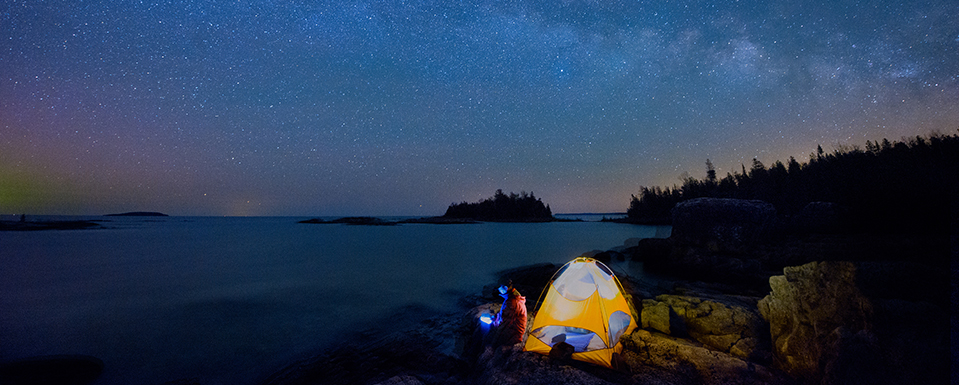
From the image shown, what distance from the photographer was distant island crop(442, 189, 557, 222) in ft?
458

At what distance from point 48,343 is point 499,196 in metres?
138

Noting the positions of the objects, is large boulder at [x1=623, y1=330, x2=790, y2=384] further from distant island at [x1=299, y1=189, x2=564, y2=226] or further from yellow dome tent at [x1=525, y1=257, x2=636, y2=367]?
distant island at [x1=299, y1=189, x2=564, y2=226]

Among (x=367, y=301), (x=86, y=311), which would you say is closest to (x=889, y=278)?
(x=367, y=301)

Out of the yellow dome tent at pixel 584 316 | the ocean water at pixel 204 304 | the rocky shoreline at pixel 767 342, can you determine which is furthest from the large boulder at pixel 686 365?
the ocean water at pixel 204 304

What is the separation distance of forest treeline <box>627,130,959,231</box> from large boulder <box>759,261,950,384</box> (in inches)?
149

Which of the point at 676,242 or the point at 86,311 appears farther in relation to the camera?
the point at 676,242

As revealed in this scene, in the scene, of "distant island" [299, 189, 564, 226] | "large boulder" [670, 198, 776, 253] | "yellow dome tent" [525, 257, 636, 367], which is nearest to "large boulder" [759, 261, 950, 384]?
"yellow dome tent" [525, 257, 636, 367]

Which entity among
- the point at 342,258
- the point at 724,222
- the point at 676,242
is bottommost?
the point at 342,258

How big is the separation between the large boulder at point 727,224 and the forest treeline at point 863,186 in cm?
414

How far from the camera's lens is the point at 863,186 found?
1672cm

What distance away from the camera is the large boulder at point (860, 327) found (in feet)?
14.4

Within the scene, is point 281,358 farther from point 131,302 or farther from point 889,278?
point 889,278

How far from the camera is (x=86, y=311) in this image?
48.3 ft

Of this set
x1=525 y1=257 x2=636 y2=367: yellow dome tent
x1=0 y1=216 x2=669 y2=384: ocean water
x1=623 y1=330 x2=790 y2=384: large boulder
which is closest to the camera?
x1=623 y1=330 x2=790 y2=384: large boulder
